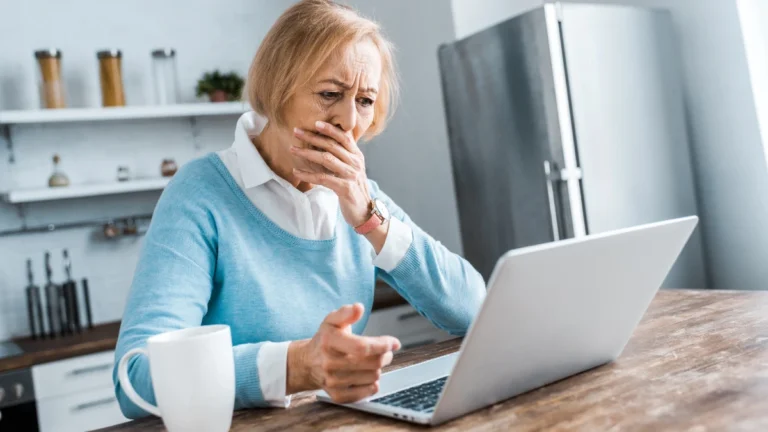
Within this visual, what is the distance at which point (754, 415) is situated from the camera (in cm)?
74

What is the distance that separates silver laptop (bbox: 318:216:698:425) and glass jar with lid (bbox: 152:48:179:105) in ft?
7.46

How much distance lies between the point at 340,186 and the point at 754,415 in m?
0.73

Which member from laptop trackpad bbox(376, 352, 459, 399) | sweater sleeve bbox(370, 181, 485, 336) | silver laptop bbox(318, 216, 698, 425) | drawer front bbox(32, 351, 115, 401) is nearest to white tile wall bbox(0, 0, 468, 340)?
drawer front bbox(32, 351, 115, 401)

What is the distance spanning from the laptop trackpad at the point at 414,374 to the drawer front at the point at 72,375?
59.5 inches

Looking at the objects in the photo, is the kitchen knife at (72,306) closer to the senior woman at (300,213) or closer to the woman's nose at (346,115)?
the senior woman at (300,213)

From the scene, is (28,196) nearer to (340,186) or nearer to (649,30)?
(340,186)

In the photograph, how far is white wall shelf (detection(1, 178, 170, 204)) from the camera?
8.70 feet

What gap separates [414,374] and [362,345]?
0.69 ft

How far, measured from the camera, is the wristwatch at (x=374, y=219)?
4.21 ft

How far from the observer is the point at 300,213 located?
4.46 feet

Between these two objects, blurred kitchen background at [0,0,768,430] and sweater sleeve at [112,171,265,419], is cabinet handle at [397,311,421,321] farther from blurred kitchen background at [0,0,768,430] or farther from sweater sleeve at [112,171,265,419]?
sweater sleeve at [112,171,265,419]

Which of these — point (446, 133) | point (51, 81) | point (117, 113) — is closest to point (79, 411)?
point (117, 113)

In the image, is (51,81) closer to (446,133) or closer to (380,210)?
(446,133)

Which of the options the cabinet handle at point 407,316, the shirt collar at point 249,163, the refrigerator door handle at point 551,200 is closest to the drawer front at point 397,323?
the cabinet handle at point 407,316
